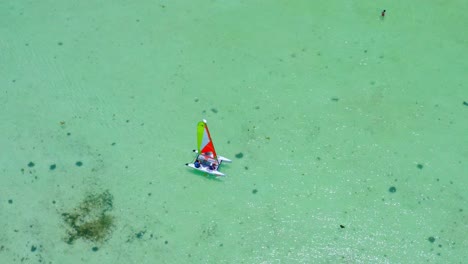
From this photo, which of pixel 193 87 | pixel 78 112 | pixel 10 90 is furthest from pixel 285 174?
pixel 10 90

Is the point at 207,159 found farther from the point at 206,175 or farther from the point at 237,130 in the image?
the point at 237,130

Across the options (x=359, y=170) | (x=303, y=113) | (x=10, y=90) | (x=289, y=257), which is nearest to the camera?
(x=289, y=257)

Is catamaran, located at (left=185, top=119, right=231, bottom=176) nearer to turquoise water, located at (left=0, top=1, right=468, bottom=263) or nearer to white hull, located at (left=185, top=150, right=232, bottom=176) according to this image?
white hull, located at (left=185, top=150, right=232, bottom=176)

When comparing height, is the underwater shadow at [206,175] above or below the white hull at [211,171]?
below

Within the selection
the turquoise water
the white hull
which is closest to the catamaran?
the white hull

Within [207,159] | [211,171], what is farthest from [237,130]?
[211,171]

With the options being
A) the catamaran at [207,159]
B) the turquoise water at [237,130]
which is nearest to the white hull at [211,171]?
the catamaran at [207,159]

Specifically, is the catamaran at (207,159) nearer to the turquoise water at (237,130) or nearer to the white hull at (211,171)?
the white hull at (211,171)

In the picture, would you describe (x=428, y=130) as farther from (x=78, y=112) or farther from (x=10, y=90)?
(x=10, y=90)
